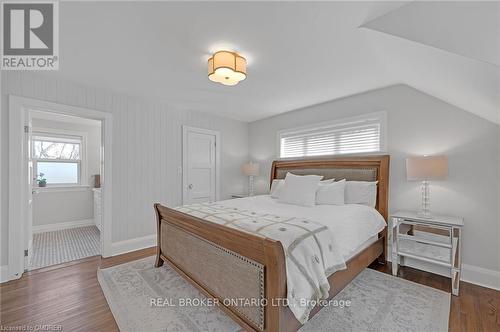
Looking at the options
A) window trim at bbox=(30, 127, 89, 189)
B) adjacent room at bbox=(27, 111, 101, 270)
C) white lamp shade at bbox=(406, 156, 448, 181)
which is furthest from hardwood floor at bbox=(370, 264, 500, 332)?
window trim at bbox=(30, 127, 89, 189)

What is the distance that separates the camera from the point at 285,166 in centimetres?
429

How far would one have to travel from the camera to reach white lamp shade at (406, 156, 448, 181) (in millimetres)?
2352

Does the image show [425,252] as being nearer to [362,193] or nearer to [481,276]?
[481,276]

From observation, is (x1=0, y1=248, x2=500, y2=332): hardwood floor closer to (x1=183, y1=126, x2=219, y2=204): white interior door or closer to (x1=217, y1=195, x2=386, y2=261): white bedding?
(x1=217, y1=195, x2=386, y2=261): white bedding

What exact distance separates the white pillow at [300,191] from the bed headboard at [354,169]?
51 cm

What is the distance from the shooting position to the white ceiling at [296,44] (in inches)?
54.0

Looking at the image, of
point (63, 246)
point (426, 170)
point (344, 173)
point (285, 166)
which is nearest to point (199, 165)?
point (285, 166)

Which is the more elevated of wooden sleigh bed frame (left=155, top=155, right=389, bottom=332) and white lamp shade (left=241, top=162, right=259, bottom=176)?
white lamp shade (left=241, top=162, right=259, bottom=176)

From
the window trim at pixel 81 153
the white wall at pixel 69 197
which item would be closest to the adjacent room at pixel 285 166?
the white wall at pixel 69 197

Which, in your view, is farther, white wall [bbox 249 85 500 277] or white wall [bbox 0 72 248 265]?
white wall [bbox 0 72 248 265]

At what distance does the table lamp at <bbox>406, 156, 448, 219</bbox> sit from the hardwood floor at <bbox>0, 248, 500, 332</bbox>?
0.82 meters

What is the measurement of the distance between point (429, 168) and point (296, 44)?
202 centimetres

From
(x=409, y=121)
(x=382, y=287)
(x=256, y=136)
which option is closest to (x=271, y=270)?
(x=382, y=287)

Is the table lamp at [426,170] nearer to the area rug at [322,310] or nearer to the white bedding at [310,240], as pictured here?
the white bedding at [310,240]
